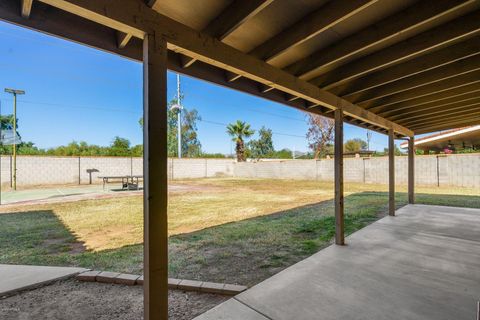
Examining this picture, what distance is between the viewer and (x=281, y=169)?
18.7 meters

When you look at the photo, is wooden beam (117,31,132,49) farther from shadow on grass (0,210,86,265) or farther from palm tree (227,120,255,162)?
palm tree (227,120,255,162)

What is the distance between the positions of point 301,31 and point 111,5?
1.34m

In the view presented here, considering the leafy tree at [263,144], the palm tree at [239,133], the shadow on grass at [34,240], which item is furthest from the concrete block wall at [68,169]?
the leafy tree at [263,144]

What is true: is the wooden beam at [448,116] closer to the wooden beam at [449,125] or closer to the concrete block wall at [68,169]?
the wooden beam at [449,125]

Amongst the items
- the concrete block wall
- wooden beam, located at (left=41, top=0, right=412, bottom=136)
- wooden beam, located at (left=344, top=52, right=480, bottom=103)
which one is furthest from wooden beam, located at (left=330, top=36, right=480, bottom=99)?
the concrete block wall

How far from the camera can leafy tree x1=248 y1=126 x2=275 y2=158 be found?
33381mm

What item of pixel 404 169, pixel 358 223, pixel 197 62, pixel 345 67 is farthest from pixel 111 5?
pixel 404 169

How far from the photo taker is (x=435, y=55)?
258 centimetres

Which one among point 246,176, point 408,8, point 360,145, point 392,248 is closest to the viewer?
point 408,8

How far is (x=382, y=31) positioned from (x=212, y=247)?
3311 mm

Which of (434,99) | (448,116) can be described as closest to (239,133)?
(448,116)

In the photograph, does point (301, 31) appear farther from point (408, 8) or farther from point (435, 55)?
point (435, 55)

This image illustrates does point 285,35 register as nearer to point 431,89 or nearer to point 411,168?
point 431,89

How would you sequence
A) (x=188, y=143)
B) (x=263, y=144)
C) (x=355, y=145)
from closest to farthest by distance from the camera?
(x=188, y=143) < (x=355, y=145) < (x=263, y=144)
